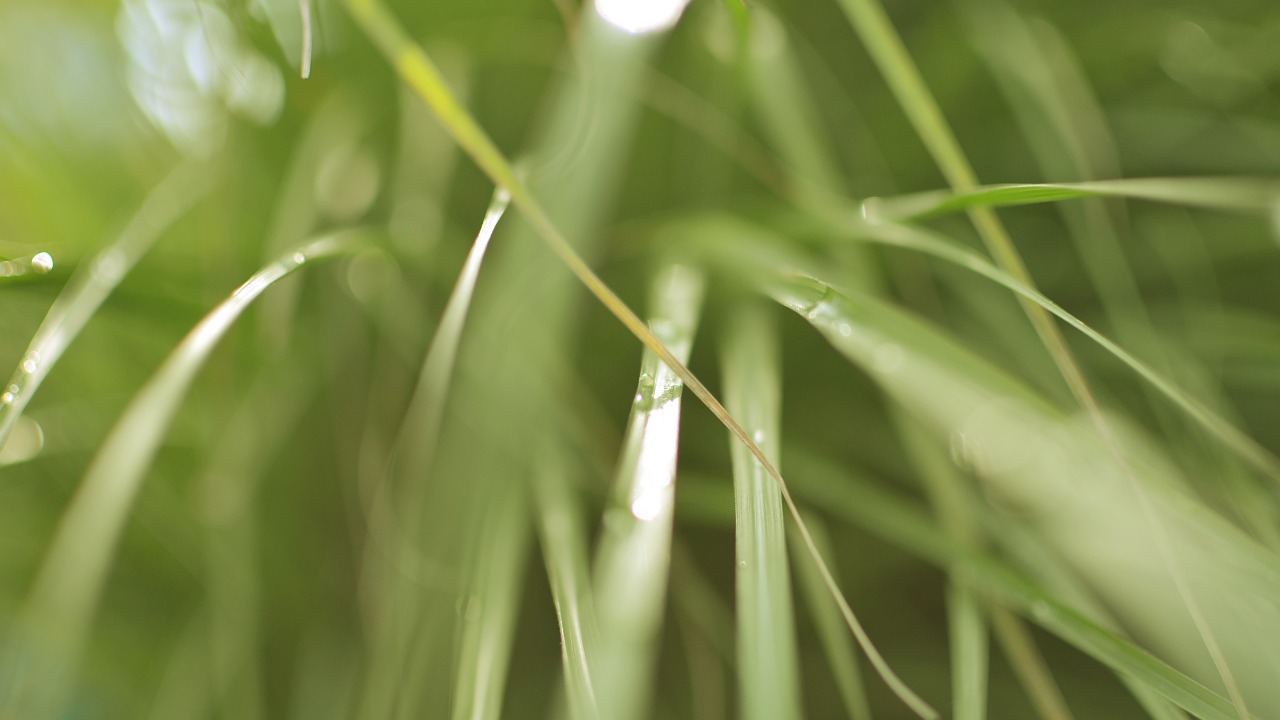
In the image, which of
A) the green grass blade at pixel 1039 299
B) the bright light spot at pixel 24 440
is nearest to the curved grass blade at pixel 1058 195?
the green grass blade at pixel 1039 299

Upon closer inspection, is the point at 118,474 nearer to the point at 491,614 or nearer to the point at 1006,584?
the point at 491,614

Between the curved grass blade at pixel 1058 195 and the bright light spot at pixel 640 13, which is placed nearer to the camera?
the curved grass blade at pixel 1058 195

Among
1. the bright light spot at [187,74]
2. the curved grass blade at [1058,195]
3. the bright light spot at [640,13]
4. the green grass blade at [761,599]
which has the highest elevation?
the bright light spot at [187,74]

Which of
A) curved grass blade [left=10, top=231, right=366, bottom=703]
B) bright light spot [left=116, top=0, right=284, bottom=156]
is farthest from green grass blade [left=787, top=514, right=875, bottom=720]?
bright light spot [left=116, top=0, right=284, bottom=156]

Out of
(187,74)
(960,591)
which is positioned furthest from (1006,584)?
(187,74)

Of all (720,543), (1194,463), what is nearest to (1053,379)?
(1194,463)

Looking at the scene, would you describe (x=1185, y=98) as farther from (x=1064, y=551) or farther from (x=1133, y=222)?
(x=1064, y=551)

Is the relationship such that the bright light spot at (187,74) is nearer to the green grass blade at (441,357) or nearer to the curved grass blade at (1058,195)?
the green grass blade at (441,357)
